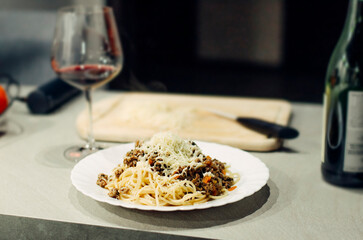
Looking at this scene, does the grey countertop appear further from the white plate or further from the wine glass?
the wine glass

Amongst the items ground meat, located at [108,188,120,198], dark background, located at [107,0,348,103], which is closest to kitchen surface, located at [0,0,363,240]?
ground meat, located at [108,188,120,198]

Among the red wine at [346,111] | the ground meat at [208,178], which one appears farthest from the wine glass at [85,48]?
the red wine at [346,111]

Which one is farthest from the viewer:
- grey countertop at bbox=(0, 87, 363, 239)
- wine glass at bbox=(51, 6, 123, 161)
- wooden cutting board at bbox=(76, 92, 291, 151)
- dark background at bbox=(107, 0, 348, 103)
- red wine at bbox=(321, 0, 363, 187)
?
dark background at bbox=(107, 0, 348, 103)

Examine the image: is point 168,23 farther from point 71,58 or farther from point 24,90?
point 71,58

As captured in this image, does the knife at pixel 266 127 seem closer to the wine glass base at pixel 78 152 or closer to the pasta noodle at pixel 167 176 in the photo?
the pasta noodle at pixel 167 176

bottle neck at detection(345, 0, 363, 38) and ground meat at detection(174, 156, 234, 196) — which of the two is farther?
bottle neck at detection(345, 0, 363, 38)

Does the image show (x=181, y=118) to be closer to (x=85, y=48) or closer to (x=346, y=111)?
(x=85, y=48)
